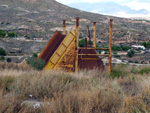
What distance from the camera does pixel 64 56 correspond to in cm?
910

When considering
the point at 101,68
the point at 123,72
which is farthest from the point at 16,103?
the point at 123,72

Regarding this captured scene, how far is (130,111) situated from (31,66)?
268 inches

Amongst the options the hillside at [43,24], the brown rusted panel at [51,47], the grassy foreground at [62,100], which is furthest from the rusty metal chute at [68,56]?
the hillside at [43,24]

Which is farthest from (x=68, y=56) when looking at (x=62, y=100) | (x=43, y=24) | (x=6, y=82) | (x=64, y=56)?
(x=43, y=24)

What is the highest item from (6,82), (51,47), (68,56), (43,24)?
(43,24)

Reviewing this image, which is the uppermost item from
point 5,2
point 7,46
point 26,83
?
point 5,2

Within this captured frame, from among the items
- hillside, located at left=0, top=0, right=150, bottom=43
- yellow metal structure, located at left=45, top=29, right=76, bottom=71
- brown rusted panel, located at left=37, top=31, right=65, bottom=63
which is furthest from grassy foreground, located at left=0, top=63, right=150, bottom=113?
hillside, located at left=0, top=0, right=150, bottom=43

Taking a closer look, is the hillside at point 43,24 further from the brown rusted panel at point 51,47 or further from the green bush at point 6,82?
the green bush at point 6,82

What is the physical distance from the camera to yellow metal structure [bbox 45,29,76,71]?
8906 mm

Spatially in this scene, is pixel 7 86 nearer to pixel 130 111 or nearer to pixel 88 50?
pixel 130 111

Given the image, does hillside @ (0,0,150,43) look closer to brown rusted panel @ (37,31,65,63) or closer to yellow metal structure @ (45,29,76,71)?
brown rusted panel @ (37,31,65,63)

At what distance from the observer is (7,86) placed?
5.09 m

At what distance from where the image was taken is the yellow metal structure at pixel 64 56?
8.91 metres

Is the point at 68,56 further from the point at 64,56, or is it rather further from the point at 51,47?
the point at 51,47
